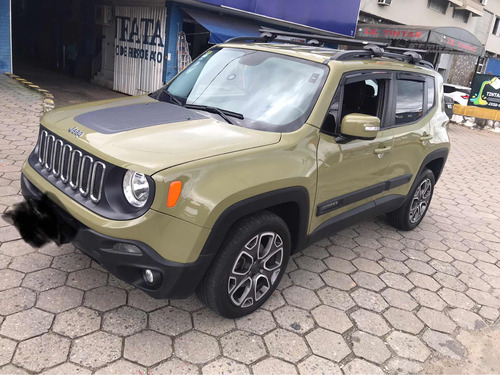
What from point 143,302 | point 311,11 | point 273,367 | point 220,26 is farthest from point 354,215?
point 311,11

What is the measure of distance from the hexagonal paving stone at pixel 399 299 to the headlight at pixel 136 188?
2.17 metres

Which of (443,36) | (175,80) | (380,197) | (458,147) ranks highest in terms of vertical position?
(443,36)

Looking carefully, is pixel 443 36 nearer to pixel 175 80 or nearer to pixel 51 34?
pixel 175 80

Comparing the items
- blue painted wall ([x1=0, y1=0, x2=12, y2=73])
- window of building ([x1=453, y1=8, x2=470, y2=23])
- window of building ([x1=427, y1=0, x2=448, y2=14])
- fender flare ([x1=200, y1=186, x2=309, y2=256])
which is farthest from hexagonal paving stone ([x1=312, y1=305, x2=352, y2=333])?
window of building ([x1=453, y1=8, x2=470, y2=23])

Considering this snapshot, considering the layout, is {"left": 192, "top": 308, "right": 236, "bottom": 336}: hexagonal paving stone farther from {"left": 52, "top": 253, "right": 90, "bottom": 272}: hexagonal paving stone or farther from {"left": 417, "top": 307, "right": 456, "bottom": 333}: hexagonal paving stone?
{"left": 417, "top": 307, "right": 456, "bottom": 333}: hexagonal paving stone

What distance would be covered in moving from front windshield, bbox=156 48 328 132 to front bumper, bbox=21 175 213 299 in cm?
113

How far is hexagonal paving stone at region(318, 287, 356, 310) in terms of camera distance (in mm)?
3172

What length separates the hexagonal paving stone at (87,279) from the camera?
295 cm

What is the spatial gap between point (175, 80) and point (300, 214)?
182 centimetres

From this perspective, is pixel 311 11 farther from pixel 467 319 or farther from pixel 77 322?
pixel 77 322

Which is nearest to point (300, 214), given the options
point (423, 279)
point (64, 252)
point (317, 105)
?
point (317, 105)

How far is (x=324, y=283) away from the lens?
3439 mm

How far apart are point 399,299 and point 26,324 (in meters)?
2.71

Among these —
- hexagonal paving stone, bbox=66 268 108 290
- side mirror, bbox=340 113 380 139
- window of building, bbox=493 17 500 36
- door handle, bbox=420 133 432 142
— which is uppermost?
window of building, bbox=493 17 500 36
